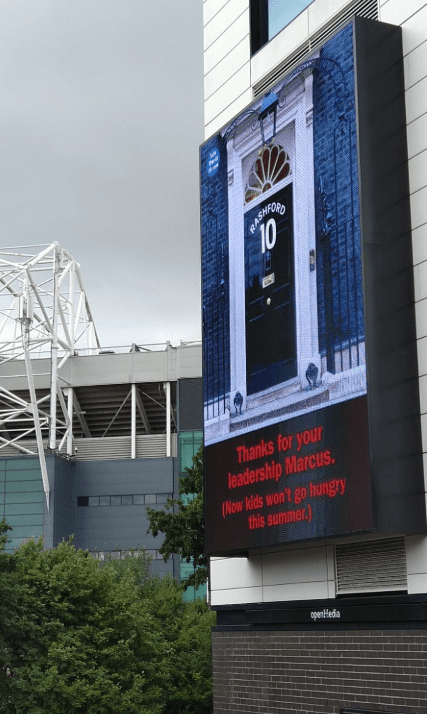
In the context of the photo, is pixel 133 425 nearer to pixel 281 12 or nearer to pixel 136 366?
pixel 136 366

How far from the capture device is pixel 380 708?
16.6 meters

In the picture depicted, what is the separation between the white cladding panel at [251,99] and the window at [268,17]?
0.25 metres

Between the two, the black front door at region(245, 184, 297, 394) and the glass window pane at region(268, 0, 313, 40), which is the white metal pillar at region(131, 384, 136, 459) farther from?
the black front door at region(245, 184, 297, 394)

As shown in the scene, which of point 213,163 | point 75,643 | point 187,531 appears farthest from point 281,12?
point 187,531

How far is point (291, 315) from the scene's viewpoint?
61.2 feet

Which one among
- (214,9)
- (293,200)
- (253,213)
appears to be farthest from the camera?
(214,9)

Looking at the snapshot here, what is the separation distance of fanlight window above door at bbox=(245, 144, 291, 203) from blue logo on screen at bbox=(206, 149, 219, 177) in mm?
1511

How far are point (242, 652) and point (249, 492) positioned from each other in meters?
3.58

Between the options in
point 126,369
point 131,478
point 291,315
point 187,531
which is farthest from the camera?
point 126,369

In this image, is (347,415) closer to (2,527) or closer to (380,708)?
(380,708)

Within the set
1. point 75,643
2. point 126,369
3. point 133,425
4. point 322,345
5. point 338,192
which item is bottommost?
point 75,643

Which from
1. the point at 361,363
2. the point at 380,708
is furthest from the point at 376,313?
the point at 380,708

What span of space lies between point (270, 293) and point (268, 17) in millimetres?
6709

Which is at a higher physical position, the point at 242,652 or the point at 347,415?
the point at 347,415
